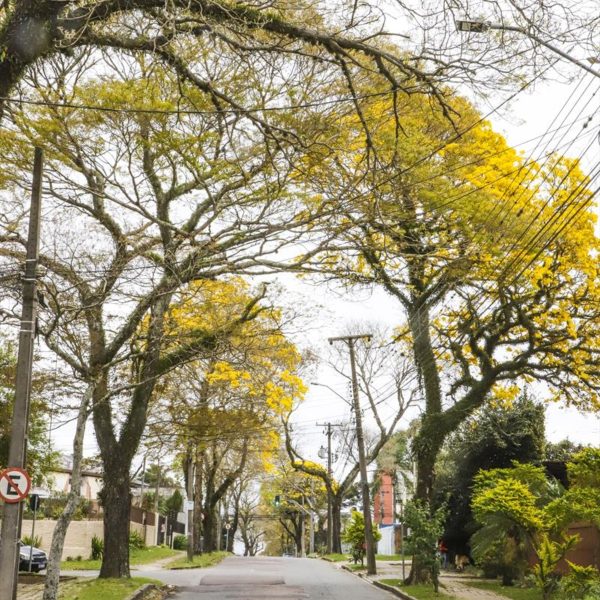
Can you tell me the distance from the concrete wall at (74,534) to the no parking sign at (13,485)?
833 inches

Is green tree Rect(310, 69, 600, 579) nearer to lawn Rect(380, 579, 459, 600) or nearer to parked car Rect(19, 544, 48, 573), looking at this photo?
lawn Rect(380, 579, 459, 600)

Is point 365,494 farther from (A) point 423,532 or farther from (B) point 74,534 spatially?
(B) point 74,534

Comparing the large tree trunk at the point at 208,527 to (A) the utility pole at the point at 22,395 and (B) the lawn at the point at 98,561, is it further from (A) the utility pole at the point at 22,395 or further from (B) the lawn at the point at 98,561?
(A) the utility pole at the point at 22,395

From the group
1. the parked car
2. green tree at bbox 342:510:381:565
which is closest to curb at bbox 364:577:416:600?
green tree at bbox 342:510:381:565

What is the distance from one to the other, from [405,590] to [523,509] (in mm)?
5379

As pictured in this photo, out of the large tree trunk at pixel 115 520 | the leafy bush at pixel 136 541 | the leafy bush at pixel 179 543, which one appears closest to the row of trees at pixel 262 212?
the large tree trunk at pixel 115 520

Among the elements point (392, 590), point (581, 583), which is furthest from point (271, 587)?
point (581, 583)

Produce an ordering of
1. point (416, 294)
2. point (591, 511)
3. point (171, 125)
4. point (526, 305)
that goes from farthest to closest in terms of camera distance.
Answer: point (416, 294), point (526, 305), point (591, 511), point (171, 125)

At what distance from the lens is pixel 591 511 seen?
15.1 m

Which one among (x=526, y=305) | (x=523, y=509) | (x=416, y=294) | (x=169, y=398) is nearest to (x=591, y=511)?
(x=523, y=509)

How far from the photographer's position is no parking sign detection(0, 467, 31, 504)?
12.5 m

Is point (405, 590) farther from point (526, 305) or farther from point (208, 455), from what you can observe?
point (208, 455)

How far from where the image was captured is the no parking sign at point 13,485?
41.1 ft

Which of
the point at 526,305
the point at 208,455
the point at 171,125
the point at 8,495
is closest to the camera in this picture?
the point at 171,125
